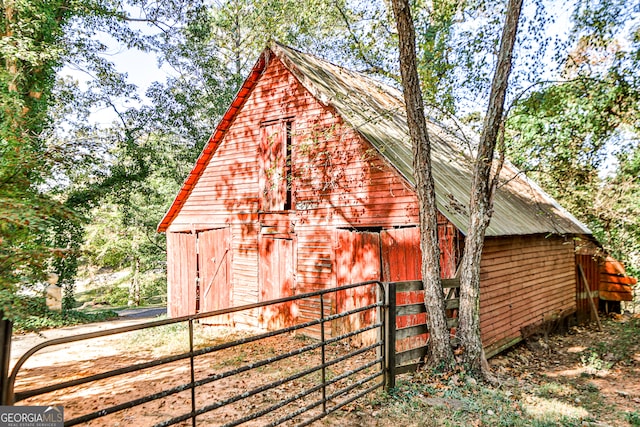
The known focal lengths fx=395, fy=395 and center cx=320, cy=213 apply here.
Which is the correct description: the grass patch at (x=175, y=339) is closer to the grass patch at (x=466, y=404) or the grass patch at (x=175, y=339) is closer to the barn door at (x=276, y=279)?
the barn door at (x=276, y=279)

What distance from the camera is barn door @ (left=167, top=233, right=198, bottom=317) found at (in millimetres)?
12719

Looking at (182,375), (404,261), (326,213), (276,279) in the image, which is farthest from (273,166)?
(182,375)

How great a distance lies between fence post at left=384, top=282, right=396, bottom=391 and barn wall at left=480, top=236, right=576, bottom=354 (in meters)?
3.46

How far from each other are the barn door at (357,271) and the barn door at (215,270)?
4013mm

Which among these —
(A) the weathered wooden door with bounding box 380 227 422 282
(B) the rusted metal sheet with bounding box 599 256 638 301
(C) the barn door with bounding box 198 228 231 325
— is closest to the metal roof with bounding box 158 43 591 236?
(A) the weathered wooden door with bounding box 380 227 422 282

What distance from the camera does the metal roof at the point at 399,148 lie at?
8234 millimetres

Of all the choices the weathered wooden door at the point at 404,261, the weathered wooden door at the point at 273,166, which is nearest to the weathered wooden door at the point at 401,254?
the weathered wooden door at the point at 404,261

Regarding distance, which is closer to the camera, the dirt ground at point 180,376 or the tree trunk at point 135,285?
the dirt ground at point 180,376

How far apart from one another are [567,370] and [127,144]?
16665mm

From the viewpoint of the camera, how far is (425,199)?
6.51 metres

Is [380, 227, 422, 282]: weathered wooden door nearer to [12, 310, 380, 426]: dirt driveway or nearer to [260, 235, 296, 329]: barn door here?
[12, 310, 380, 426]: dirt driveway

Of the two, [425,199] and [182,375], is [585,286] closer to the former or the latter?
[425,199]

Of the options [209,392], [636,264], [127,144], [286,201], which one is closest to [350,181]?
[286,201]

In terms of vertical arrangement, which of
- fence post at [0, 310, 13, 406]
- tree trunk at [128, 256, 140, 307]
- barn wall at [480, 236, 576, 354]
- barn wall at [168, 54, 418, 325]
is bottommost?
tree trunk at [128, 256, 140, 307]
